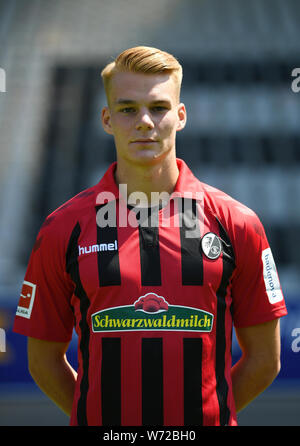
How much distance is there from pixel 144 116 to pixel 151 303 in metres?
0.53

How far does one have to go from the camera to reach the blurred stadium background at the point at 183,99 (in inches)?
375

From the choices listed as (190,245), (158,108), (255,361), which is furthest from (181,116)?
(255,361)

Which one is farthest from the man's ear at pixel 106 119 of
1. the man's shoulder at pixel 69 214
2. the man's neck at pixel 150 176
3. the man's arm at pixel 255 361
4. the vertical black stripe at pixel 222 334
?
the man's arm at pixel 255 361

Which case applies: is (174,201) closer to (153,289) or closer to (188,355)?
(153,289)

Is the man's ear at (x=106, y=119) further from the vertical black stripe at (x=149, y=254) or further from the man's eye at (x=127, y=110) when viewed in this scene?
the vertical black stripe at (x=149, y=254)

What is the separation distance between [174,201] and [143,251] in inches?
7.5

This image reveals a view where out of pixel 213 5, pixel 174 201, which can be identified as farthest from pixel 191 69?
pixel 174 201

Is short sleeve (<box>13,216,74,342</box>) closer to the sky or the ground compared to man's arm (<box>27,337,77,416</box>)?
closer to the sky

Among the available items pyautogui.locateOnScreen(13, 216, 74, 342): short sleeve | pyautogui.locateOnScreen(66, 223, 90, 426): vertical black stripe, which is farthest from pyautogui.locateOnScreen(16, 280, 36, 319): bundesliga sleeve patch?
pyautogui.locateOnScreen(66, 223, 90, 426): vertical black stripe

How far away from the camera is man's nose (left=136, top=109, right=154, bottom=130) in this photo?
1.69 meters

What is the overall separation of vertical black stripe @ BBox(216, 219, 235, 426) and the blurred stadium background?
13.4ft

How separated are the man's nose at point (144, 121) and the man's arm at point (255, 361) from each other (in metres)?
0.68

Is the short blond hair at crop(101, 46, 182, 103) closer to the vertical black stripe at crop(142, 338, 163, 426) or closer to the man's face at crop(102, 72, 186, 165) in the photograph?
the man's face at crop(102, 72, 186, 165)

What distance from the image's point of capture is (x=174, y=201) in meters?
1.81
